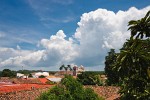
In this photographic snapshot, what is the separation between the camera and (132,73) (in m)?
25.7

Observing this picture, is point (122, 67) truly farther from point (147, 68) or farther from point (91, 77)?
point (91, 77)

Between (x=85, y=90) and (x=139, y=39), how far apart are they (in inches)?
497

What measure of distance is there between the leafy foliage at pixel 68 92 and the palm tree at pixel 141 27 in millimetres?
10935

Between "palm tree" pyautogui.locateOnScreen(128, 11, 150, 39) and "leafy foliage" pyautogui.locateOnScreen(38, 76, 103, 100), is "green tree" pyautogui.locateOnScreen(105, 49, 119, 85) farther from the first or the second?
"palm tree" pyautogui.locateOnScreen(128, 11, 150, 39)

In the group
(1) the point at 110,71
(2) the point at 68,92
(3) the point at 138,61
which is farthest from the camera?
(1) the point at 110,71

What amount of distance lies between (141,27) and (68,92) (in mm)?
12124

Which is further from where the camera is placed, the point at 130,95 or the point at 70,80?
the point at 70,80

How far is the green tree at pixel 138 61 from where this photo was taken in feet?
77.6

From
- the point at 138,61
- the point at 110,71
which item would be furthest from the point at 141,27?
the point at 110,71

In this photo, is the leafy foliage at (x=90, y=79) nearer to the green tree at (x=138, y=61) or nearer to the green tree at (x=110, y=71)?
the green tree at (x=110, y=71)

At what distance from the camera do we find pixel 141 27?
25188 millimetres

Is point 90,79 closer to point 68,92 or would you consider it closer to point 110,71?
point 110,71

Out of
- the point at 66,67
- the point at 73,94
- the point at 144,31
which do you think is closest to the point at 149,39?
the point at 144,31

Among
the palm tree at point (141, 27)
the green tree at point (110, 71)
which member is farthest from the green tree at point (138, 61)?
the green tree at point (110, 71)
